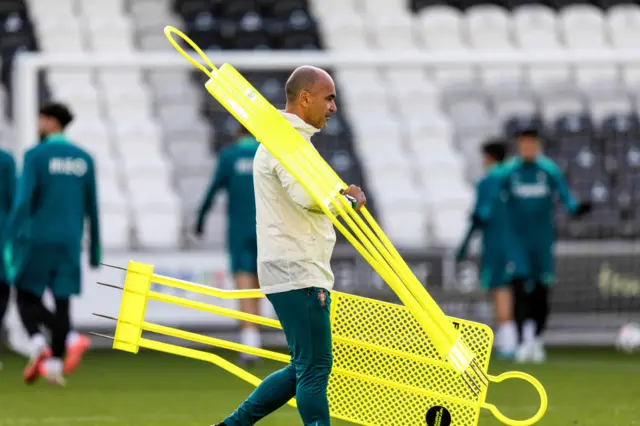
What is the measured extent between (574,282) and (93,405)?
688cm

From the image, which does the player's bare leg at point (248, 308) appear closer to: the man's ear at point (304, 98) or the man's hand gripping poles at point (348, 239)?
the man's hand gripping poles at point (348, 239)

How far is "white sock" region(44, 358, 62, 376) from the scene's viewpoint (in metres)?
10.1

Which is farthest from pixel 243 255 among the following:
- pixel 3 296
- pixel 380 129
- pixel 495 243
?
pixel 380 129

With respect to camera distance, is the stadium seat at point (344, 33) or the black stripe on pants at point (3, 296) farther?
the stadium seat at point (344, 33)

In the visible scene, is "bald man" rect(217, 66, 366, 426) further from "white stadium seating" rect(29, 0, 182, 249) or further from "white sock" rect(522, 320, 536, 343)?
"white stadium seating" rect(29, 0, 182, 249)

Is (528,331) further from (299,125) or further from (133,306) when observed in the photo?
(299,125)

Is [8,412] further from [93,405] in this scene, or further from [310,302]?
[310,302]

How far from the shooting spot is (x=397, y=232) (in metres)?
14.3

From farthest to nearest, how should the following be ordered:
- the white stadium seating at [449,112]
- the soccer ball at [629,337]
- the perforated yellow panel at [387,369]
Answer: the white stadium seating at [449,112], the soccer ball at [629,337], the perforated yellow panel at [387,369]

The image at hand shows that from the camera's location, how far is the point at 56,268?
9977mm

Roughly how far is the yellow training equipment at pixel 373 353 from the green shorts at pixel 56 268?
13.8 feet

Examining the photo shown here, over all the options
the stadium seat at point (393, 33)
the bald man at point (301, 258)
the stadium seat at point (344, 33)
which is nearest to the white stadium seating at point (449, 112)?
the stadium seat at point (393, 33)

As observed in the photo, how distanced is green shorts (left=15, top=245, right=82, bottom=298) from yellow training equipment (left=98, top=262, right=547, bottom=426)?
4.20 meters

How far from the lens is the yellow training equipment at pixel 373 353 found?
224 inches
